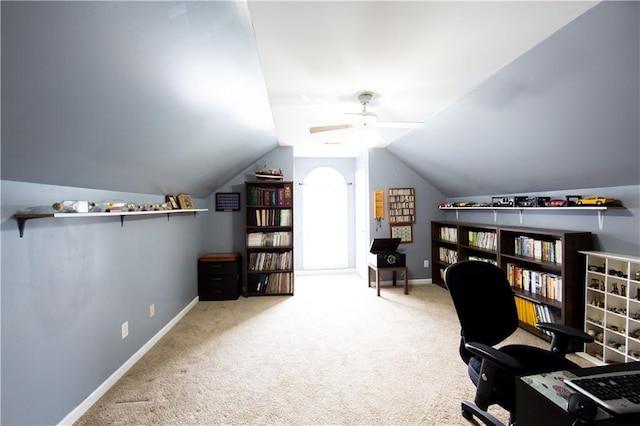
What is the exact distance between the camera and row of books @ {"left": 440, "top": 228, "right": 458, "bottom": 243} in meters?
4.36

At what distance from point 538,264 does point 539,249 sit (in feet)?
0.72

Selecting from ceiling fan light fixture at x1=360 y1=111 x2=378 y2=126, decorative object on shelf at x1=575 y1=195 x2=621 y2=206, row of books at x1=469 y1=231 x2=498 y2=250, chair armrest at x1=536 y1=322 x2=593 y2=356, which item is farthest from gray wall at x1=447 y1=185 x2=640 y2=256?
ceiling fan light fixture at x1=360 y1=111 x2=378 y2=126

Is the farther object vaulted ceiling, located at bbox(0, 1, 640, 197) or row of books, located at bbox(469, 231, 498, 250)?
row of books, located at bbox(469, 231, 498, 250)

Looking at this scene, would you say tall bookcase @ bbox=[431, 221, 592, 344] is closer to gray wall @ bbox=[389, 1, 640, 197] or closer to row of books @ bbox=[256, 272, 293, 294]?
gray wall @ bbox=[389, 1, 640, 197]

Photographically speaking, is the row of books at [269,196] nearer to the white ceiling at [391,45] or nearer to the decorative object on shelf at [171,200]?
the decorative object on shelf at [171,200]

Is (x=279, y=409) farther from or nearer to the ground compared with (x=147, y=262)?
nearer to the ground

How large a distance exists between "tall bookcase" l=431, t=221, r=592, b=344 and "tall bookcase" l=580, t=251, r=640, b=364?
0.09m

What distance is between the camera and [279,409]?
6.16ft

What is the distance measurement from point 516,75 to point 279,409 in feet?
9.62

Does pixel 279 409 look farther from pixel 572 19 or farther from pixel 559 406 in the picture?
pixel 572 19

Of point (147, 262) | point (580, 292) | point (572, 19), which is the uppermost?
point (572, 19)

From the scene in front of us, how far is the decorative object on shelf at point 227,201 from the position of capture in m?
4.51

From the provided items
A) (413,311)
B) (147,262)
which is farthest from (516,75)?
(147,262)

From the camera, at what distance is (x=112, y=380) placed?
211 cm
